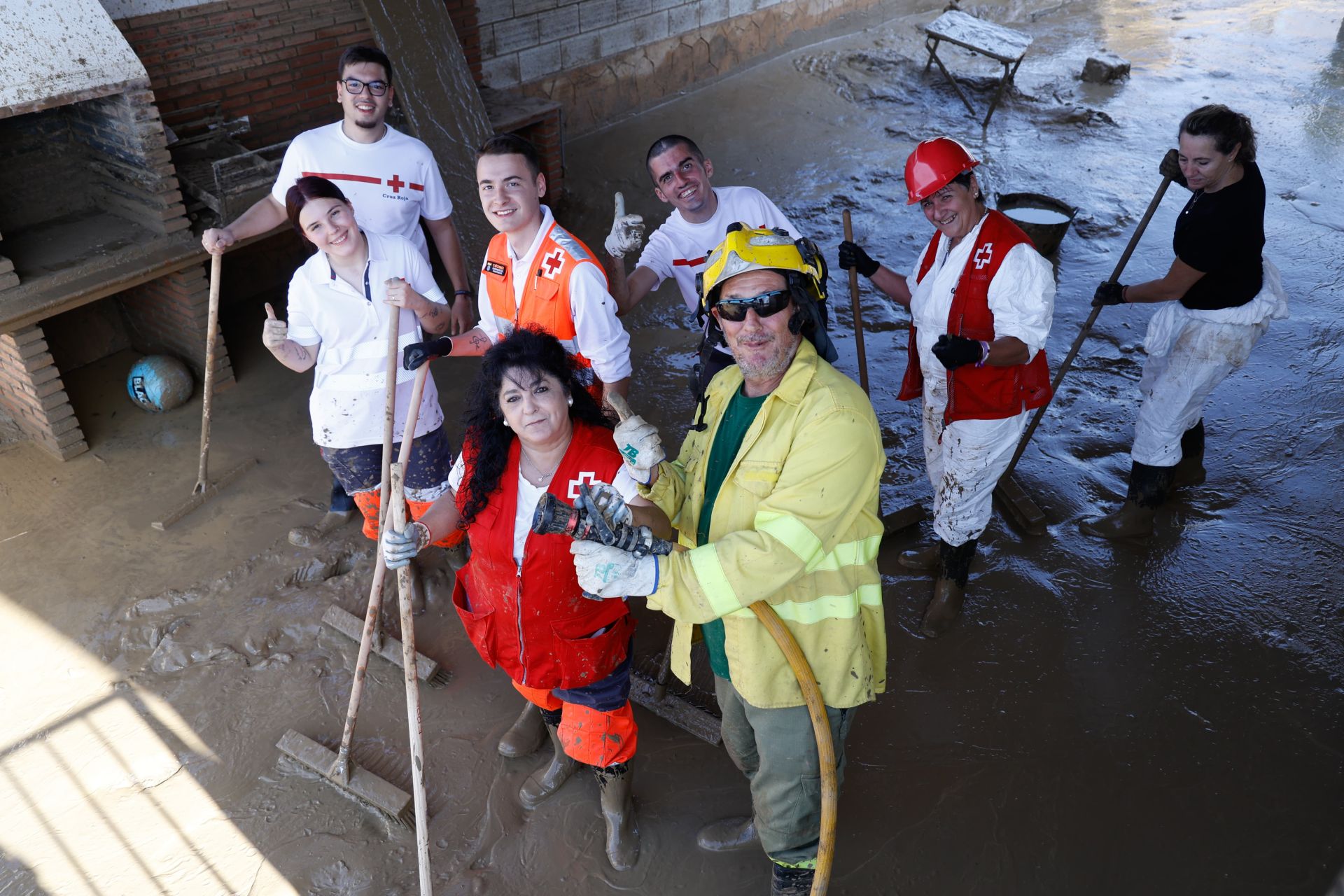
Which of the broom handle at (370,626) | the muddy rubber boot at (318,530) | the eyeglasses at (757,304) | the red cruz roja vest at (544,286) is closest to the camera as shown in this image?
the eyeglasses at (757,304)

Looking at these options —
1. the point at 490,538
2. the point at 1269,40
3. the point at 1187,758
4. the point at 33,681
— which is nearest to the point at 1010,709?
the point at 1187,758

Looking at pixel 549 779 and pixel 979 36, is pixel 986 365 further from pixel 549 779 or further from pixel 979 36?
pixel 979 36

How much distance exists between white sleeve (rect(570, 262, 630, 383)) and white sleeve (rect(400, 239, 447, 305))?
2.25 ft

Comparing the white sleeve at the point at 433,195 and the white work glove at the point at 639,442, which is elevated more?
the white sleeve at the point at 433,195

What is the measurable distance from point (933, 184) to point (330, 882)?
3.37 metres

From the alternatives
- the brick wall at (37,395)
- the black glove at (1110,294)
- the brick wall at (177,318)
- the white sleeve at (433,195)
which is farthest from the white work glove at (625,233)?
the brick wall at (37,395)

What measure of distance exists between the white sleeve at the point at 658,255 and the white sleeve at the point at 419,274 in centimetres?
89

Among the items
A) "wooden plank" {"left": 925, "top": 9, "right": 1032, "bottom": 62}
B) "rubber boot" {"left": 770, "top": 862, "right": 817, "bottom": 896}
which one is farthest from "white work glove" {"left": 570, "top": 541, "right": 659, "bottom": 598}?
"wooden plank" {"left": 925, "top": 9, "right": 1032, "bottom": 62}

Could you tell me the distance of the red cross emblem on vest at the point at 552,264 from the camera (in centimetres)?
344

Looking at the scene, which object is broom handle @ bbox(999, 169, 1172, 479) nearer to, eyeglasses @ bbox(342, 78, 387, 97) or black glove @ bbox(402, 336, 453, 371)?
black glove @ bbox(402, 336, 453, 371)

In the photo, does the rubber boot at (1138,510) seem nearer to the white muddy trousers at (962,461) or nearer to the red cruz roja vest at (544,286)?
the white muddy trousers at (962,461)

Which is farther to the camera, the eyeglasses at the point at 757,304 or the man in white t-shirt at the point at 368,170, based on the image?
the man in white t-shirt at the point at 368,170

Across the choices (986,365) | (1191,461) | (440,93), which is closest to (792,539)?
(986,365)

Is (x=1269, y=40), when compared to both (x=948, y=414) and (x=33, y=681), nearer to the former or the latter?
(x=948, y=414)
